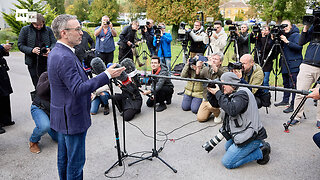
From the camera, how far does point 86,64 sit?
521cm

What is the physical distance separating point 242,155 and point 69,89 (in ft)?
6.98

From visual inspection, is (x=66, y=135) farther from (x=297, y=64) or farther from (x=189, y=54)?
(x=189, y=54)

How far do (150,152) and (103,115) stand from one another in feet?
6.01

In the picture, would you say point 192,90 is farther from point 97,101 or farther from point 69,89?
point 69,89

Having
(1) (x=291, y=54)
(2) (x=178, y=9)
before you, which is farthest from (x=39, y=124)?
(2) (x=178, y=9)

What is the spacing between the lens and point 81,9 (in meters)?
56.8

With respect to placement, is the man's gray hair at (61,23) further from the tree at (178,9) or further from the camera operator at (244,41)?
the tree at (178,9)

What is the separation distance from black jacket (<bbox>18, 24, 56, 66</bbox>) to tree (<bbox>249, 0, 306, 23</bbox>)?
32.4 meters

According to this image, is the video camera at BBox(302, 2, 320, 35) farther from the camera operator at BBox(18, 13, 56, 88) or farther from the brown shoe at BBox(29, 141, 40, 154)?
the brown shoe at BBox(29, 141, 40, 154)

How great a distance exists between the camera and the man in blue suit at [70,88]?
191cm

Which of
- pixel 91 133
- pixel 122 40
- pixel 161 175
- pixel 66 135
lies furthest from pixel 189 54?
pixel 66 135

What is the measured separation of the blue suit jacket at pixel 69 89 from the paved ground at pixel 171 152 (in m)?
1.11

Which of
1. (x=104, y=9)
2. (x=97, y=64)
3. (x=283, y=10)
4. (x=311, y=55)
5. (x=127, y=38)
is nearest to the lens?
(x=97, y=64)

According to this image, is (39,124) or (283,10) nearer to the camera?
(39,124)
